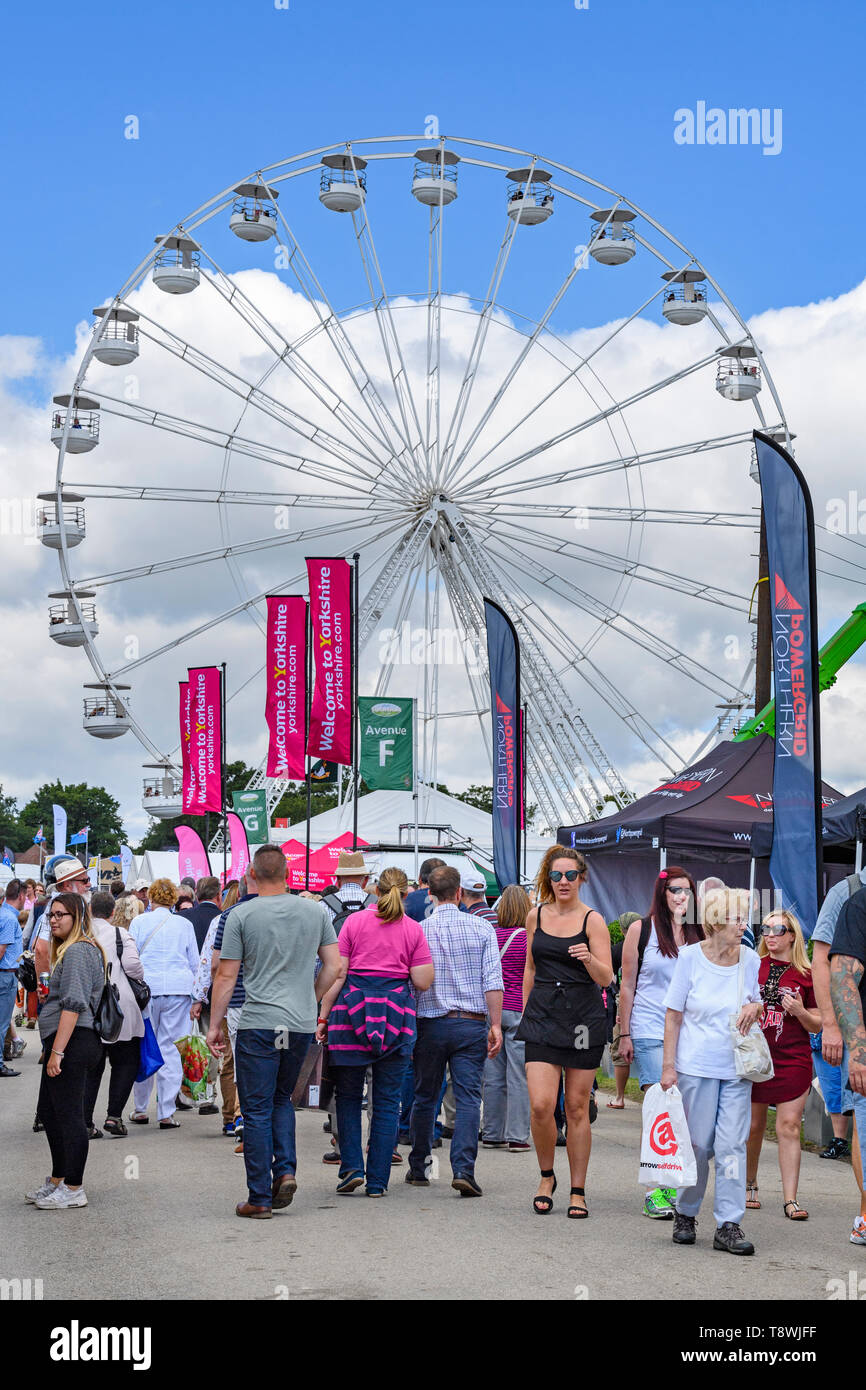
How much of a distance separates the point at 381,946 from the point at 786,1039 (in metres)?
2.15

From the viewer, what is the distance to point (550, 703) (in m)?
30.8

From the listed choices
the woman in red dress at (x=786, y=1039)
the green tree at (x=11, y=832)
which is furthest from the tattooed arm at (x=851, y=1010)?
the green tree at (x=11, y=832)

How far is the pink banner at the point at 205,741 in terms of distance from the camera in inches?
1147

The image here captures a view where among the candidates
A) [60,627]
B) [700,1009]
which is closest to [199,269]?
[60,627]

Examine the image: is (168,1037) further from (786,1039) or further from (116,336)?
(116,336)

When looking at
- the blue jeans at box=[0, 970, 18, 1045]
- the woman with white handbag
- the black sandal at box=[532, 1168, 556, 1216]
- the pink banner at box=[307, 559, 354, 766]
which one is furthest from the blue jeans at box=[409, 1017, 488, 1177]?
the pink banner at box=[307, 559, 354, 766]

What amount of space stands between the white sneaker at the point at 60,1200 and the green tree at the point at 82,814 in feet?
398

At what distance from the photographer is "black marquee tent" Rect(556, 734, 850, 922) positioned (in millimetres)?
15664

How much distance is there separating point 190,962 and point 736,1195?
237 inches

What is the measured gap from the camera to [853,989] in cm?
649

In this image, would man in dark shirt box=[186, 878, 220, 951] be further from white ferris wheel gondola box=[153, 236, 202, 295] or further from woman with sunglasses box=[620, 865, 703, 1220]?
white ferris wheel gondola box=[153, 236, 202, 295]

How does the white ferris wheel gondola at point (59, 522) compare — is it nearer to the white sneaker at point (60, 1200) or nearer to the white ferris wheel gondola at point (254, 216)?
the white ferris wheel gondola at point (254, 216)
